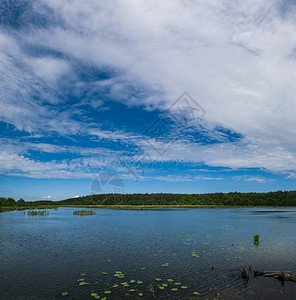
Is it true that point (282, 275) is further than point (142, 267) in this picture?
No

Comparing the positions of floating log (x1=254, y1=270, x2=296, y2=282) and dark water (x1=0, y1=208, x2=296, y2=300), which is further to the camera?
floating log (x1=254, y1=270, x2=296, y2=282)

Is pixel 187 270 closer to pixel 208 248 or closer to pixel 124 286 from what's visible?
pixel 124 286

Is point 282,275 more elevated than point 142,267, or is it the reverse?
point 282,275

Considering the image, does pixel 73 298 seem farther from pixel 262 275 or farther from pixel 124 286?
pixel 262 275

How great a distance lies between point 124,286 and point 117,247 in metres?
12.7

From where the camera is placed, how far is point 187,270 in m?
19.3

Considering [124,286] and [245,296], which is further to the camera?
[124,286]

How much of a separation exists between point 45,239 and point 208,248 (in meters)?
22.2

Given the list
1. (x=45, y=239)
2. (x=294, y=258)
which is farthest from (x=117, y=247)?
(x=294, y=258)

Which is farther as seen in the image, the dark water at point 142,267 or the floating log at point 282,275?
the floating log at point 282,275

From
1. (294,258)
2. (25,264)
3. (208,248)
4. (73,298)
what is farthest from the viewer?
(208,248)

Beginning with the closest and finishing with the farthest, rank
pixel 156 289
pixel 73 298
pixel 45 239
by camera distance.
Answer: pixel 73 298, pixel 156 289, pixel 45 239

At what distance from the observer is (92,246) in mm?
28844

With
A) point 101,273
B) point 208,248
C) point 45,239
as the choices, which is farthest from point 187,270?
point 45,239
